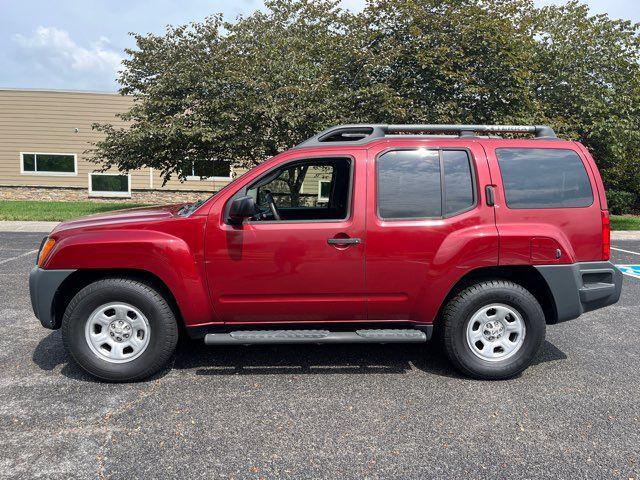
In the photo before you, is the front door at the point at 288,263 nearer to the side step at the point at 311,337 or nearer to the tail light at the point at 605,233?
the side step at the point at 311,337

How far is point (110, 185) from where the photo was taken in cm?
2223

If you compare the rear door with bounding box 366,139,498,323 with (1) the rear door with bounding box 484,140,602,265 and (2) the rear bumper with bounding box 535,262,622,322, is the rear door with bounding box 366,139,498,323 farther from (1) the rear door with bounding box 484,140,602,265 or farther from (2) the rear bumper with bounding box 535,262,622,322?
(2) the rear bumper with bounding box 535,262,622,322

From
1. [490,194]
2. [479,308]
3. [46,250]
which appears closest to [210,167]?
[46,250]

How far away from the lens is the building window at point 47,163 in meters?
21.8

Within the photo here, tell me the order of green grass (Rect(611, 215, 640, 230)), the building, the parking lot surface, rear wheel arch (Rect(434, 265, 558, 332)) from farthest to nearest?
1. the building
2. green grass (Rect(611, 215, 640, 230))
3. rear wheel arch (Rect(434, 265, 558, 332))
4. the parking lot surface

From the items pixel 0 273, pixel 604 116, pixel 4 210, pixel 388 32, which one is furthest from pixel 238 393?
pixel 4 210

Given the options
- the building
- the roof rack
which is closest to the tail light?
the roof rack

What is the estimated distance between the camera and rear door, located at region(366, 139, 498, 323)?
12.9ft

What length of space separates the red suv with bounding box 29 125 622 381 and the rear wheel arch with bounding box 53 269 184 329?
0.01m

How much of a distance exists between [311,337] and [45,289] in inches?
84.4

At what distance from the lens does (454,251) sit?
3920mm

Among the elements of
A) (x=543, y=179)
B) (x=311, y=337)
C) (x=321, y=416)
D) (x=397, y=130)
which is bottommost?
(x=321, y=416)

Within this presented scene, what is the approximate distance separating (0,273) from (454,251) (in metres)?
7.41

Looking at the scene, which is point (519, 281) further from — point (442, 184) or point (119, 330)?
point (119, 330)
